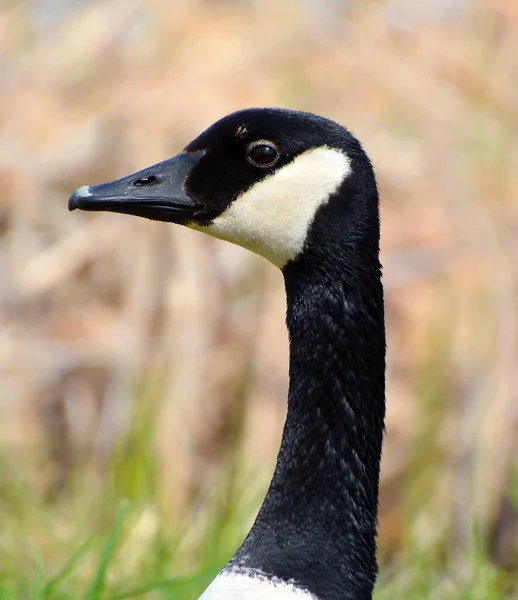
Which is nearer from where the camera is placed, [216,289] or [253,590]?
[253,590]

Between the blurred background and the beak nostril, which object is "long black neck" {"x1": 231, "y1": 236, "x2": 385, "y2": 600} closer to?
the beak nostril

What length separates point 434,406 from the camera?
4.73 metres

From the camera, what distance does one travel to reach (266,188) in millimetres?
2145

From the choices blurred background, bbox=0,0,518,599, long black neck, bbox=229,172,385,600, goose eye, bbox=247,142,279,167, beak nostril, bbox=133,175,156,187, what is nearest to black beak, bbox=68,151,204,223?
beak nostril, bbox=133,175,156,187

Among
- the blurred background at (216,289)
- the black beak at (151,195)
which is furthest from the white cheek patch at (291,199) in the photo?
the blurred background at (216,289)

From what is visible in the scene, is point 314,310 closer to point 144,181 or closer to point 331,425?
point 331,425

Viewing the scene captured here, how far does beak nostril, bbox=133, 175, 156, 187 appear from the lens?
7.29 ft

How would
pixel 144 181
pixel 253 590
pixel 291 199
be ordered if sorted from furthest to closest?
1. pixel 144 181
2. pixel 291 199
3. pixel 253 590

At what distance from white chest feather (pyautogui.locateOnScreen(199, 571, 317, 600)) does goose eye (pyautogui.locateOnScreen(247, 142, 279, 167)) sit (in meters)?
0.84

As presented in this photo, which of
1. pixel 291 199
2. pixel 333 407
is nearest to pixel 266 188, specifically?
pixel 291 199

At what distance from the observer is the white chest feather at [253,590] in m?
1.99

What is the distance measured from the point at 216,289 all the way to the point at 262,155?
2587mm

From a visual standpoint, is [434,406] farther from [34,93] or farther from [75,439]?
[34,93]

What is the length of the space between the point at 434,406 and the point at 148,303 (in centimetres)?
139
